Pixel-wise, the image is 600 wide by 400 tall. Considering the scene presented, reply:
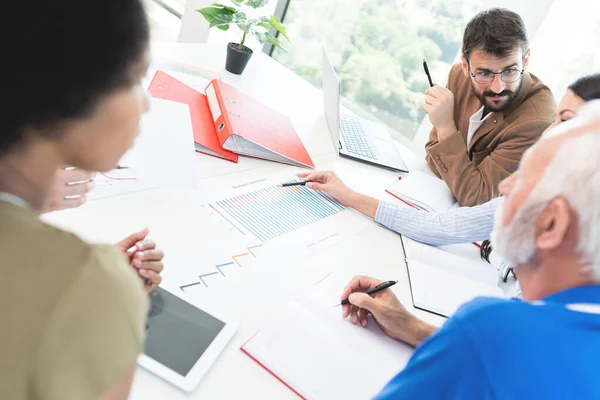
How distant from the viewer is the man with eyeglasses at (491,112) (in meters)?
1.62

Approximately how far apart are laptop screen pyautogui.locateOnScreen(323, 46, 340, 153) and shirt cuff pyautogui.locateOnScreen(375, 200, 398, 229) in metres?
0.42

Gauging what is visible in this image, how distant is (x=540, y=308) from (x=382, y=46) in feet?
9.87

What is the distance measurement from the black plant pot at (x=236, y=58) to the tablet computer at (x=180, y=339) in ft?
4.25

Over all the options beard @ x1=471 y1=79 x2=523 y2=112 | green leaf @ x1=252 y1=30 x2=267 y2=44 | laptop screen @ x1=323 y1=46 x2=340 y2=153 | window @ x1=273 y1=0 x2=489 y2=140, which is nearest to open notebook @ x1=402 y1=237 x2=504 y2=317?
laptop screen @ x1=323 y1=46 x2=340 y2=153

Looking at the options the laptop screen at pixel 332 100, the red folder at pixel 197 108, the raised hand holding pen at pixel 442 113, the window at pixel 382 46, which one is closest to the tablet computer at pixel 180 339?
the red folder at pixel 197 108

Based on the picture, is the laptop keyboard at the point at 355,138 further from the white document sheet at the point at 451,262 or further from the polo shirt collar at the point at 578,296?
the polo shirt collar at the point at 578,296

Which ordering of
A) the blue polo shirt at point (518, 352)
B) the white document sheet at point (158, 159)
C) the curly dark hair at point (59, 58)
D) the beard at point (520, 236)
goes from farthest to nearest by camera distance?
the white document sheet at point (158, 159)
the beard at point (520, 236)
the blue polo shirt at point (518, 352)
the curly dark hair at point (59, 58)

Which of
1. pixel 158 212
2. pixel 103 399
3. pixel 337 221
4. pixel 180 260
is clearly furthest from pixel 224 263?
pixel 103 399

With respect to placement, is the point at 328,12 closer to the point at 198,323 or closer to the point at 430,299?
the point at 430,299

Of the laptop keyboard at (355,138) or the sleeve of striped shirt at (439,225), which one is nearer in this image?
the sleeve of striped shirt at (439,225)

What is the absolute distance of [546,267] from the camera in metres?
0.67

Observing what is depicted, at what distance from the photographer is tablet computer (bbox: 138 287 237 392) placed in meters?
0.72

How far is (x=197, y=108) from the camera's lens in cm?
151

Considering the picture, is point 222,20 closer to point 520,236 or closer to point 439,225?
point 439,225
